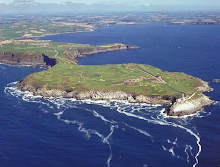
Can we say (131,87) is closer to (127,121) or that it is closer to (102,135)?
(127,121)

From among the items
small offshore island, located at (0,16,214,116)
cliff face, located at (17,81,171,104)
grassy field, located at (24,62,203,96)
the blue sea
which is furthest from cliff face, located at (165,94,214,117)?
cliff face, located at (17,81,171,104)

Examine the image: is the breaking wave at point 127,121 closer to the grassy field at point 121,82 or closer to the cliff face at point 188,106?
the cliff face at point 188,106

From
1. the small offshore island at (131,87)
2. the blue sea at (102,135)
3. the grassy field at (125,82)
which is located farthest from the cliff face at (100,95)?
the blue sea at (102,135)

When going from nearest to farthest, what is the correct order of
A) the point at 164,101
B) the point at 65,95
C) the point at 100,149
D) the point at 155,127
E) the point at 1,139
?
the point at 100,149 → the point at 1,139 → the point at 155,127 → the point at 164,101 → the point at 65,95

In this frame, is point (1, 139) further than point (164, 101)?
No

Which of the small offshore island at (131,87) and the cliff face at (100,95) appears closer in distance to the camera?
the small offshore island at (131,87)

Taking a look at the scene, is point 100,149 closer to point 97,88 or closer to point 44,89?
point 97,88

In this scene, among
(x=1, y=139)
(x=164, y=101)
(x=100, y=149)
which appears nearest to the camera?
(x=100, y=149)

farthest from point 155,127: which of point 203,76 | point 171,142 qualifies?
point 203,76
